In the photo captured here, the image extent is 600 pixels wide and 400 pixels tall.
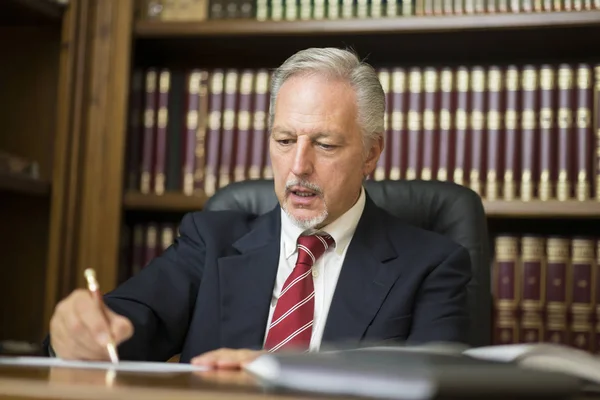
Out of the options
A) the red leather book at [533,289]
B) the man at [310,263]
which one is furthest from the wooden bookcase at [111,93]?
the man at [310,263]

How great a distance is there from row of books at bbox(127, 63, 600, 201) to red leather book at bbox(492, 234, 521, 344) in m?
0.14

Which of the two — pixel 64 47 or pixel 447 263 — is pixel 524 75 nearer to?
pixel 447 263

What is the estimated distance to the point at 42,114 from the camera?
8.48ft

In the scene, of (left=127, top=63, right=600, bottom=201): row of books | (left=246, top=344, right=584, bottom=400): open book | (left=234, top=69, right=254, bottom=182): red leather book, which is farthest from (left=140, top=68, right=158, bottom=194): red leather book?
(left=246, top=344, right=584, bottom=400): open book

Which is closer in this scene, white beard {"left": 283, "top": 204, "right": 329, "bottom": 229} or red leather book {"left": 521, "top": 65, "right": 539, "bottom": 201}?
white beard {"left": 283, "top": 204, "right": 329, "bottom": 229}

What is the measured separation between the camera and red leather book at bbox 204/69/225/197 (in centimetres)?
247

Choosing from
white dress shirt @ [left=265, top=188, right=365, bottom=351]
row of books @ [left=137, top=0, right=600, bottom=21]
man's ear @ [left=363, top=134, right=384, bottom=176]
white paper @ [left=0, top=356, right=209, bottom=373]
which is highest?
row of books @ [left=137, top=0, right=600, bottom=21]

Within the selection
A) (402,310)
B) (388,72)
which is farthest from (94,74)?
(402,310)

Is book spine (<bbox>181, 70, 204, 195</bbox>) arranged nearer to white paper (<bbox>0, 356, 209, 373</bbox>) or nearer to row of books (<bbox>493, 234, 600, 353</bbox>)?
row of books (<bbox>493, 234, 600, 353</bbox>)

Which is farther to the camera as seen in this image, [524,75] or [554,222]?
[554,222]

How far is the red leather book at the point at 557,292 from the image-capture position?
227 cm

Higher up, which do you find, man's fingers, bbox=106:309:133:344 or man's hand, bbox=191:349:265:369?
man's fingers, bbox=106:309:133:344

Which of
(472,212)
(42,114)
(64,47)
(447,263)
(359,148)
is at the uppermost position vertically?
(64,47)

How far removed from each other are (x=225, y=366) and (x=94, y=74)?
61.4 inches
